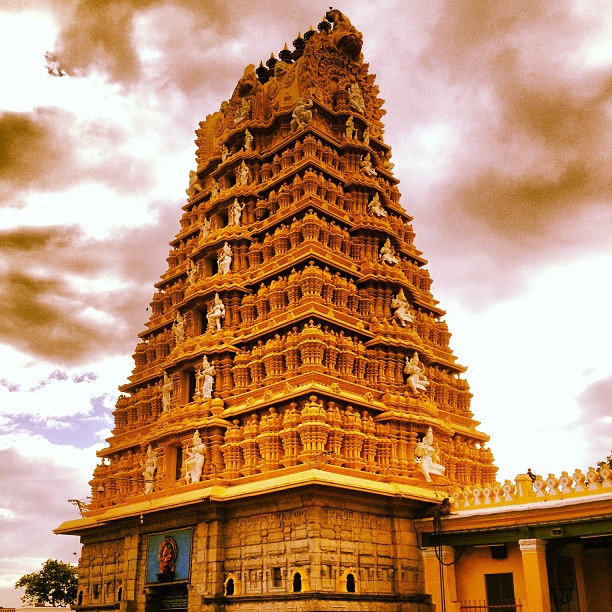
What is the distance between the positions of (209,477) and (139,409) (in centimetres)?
810

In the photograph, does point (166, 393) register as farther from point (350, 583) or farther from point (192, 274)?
point (350, 583)

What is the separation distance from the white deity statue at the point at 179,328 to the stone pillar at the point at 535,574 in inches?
629

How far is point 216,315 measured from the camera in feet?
87.6

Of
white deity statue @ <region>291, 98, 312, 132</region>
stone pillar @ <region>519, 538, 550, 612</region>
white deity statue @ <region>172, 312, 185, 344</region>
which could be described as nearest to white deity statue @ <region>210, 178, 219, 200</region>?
white deity statue @ <region>291, 98, 312, 132</region>

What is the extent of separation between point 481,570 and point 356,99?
20789 millimetres

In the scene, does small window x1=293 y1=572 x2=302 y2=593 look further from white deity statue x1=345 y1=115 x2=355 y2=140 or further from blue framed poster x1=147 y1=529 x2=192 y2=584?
white deity statue x1=345 y1=115 x2=355 y2=140

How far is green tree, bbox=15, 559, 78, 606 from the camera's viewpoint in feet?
156

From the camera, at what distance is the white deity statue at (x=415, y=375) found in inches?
963

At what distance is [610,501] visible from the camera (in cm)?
1738

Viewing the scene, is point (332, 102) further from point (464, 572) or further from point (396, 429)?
point (464, 572)

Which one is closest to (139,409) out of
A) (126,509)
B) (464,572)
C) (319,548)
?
(126,509)

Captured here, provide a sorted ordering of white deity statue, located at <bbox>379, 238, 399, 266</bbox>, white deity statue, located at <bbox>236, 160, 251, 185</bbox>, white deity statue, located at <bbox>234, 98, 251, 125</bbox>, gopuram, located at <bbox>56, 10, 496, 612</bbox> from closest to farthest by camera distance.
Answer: gopuram, located at <bbox>56, 10, 496, 612</bbox> → white deity statue, located at <bbox>379, 238, 399, 266</bbox> → white deity statue, located at <bbox>236, 160, 251, 185</bbox> → white deity statue, located at <bbox>234, 98, 251, 125</bbox>

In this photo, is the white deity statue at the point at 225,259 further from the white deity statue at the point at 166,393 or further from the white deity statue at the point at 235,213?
the white deity statue at the point at 166,393

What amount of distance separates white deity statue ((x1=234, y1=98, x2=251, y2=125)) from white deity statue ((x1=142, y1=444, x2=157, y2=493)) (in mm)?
15841
